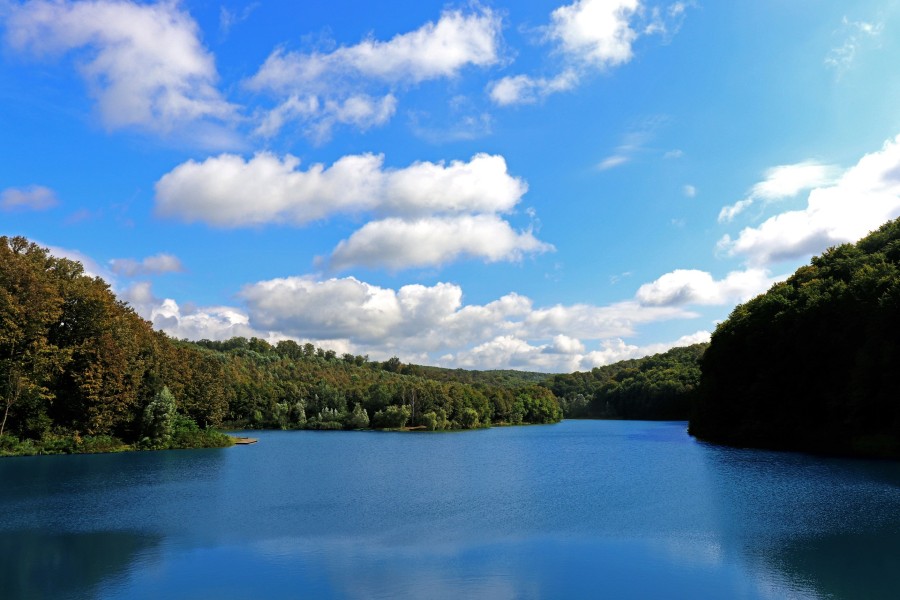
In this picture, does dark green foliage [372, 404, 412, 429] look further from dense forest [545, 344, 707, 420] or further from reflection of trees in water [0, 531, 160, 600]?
reflection of trees in water [0, 531, 160, 600]

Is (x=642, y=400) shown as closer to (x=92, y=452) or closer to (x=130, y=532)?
(x=92, y=452)

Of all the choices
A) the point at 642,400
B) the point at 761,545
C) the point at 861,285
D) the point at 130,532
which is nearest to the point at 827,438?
the point at 861,285

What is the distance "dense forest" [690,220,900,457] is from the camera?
138ft

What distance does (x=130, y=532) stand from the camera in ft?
69.1

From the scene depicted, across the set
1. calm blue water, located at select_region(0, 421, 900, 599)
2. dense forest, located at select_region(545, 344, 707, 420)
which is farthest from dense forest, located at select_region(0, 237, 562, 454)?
dense forest, located at select_region(545, 344, 707, 420)

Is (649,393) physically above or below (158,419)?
above

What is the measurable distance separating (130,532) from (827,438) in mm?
48360

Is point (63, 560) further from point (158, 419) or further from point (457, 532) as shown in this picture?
point (158, 419)

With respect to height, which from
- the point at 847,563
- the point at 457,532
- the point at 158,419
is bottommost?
the point at 847,563

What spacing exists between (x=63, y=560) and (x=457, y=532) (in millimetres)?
11565

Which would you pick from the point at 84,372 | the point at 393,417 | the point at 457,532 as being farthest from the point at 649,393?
the point at 457,532

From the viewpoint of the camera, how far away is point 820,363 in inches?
1978

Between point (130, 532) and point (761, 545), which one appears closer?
point (761, 545)

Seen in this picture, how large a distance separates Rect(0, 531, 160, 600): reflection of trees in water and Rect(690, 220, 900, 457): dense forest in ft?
144
